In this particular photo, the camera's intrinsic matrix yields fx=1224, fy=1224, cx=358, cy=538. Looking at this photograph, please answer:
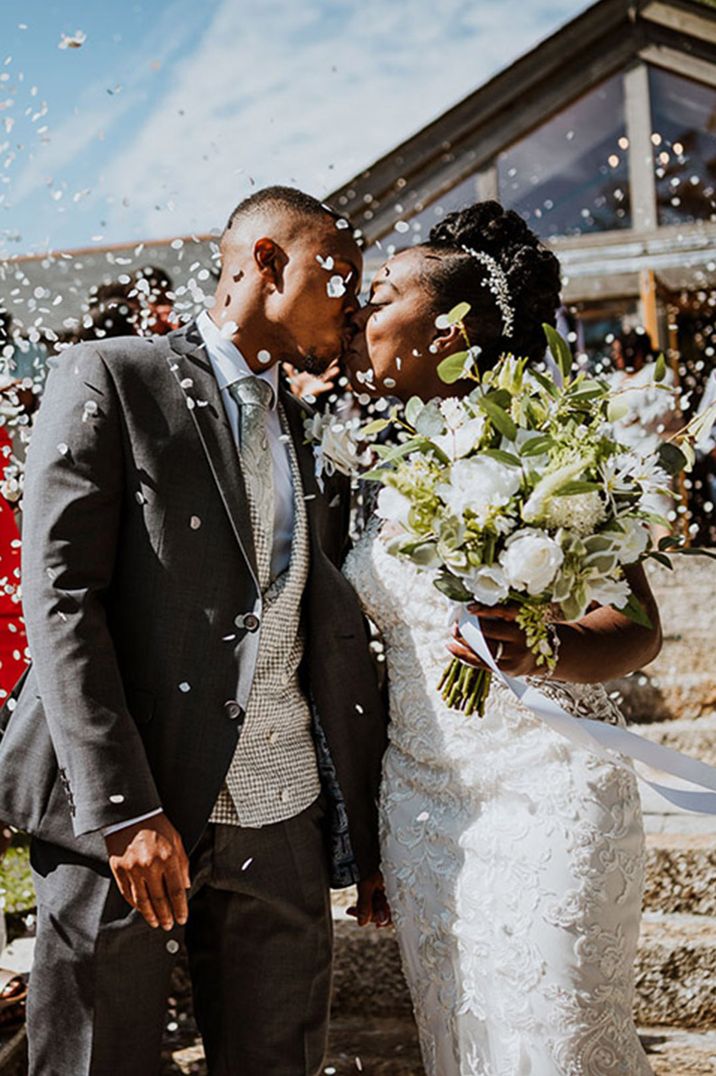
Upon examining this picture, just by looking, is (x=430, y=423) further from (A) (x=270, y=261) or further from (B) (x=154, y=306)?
(B) (x=154, y=306)

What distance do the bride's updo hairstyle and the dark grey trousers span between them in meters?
1.18

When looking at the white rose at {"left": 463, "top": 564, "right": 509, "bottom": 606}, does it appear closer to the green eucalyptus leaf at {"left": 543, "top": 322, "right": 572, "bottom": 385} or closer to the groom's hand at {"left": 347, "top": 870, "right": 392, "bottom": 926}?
the green eucalyptus leaf at {"left": 543, "top": 322, "right": 572, "bottom": 385}

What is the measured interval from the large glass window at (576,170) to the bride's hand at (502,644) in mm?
8071

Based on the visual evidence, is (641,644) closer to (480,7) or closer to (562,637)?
(562,637)

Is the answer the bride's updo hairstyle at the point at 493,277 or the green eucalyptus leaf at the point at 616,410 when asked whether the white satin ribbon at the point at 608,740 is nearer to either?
the green eucalyptus leaf at the point at 616,410

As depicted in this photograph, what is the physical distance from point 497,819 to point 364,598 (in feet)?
1.98

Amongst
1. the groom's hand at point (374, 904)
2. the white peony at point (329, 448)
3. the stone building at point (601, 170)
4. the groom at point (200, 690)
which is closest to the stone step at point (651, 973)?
the groom's hand at point (374, 904)

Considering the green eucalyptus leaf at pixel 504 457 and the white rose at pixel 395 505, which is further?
the white rose at pixel 395 505

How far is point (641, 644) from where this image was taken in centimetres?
257

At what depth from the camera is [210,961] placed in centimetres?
271

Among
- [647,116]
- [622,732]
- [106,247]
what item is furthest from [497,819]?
[106,247]

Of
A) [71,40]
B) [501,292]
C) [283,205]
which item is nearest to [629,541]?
[501,292]

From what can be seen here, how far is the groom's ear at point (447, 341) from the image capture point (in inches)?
112

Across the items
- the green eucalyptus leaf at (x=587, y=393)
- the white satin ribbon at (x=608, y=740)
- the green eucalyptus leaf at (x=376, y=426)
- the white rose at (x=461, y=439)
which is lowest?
the white satin ribbon at (x=608, y=740)
